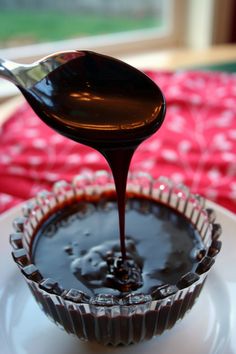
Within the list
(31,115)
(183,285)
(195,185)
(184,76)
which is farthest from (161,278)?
(184,76)

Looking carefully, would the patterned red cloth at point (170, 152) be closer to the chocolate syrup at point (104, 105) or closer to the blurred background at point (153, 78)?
the blurred background at point (153, 78)

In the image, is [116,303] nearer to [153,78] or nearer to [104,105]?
[104,105]

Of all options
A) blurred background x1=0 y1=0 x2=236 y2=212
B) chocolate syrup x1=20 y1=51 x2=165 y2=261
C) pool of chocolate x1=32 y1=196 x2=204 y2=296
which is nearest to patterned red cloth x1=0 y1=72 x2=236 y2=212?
blurred background x1=0 y1=0 x2=236 y2=212

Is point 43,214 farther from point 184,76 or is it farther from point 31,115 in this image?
point 184,76

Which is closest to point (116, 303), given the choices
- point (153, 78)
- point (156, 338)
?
point (156, 338)

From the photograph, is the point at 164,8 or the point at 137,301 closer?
the point at 137,301

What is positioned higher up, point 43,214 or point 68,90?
point 68,90

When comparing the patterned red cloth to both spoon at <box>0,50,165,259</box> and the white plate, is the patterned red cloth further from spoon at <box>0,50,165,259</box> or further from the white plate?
spoon at <box>0,50,165,259</box>
